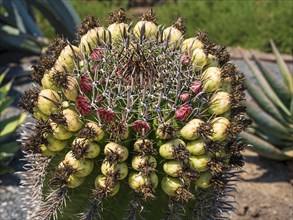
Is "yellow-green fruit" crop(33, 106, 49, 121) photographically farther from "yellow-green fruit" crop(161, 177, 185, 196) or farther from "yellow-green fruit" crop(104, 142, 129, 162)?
"yellow-green fruit" crop(161, 177, 185, 196)

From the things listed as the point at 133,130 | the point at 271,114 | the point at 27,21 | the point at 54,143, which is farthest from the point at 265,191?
the point at 27,21

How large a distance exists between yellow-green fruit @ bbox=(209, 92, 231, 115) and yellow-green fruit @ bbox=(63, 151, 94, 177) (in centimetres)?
49

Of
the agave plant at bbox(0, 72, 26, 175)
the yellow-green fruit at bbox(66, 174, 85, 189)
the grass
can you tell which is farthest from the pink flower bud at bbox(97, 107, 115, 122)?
the grass

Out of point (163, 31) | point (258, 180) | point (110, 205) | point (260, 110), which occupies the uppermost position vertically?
point (260, 110)

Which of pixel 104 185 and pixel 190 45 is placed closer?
pixel 104 185

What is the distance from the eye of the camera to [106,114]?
1937 mm

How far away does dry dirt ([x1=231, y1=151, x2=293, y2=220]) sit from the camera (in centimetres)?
394

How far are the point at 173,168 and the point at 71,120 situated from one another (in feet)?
1.27

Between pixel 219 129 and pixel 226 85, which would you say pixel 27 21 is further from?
pixel 219 129

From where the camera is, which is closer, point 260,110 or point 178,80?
point 178,80

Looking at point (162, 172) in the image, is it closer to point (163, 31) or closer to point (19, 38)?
point (163, 31)

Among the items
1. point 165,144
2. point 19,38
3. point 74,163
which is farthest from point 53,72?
point 19,38

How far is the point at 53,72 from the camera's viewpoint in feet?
6.76

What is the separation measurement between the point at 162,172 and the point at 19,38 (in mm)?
4274
